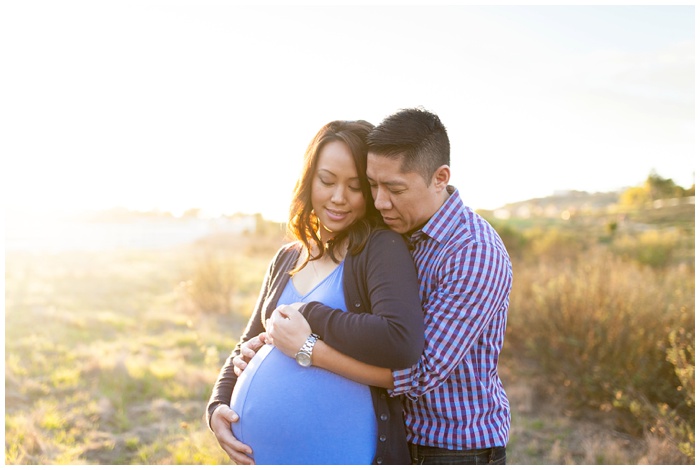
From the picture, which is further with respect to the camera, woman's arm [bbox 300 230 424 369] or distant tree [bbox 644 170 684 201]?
distant tree [bbox 644 170 684 201]

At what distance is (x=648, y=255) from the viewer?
13.2m

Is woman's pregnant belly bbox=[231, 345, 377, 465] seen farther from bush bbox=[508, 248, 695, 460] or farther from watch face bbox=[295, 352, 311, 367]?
bush bbox=[508, 248, 695, 460]

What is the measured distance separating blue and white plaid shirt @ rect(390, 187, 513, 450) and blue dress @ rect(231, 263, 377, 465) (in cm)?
→ 18

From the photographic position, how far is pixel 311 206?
8.30ft

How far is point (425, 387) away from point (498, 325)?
38 centimetres

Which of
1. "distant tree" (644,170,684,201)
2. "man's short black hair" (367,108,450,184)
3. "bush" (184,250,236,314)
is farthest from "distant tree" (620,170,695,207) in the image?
"man's short black hair" (367,108,450,184)

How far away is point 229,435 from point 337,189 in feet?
3.34

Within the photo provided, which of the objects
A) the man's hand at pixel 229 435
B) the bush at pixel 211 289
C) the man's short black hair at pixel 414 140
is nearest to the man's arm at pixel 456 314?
the man's short black hair at pixel 414 140

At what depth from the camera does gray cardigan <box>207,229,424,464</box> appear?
203cm

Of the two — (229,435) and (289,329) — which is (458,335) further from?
(229,435)

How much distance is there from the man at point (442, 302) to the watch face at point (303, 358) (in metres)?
0.03

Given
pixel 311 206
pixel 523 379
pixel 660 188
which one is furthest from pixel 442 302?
pixel 660 188

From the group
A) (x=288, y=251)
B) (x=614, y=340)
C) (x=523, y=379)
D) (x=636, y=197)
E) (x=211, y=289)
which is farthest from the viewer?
(x=636, y=197)

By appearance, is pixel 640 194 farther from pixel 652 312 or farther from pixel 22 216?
pixel 652 312
